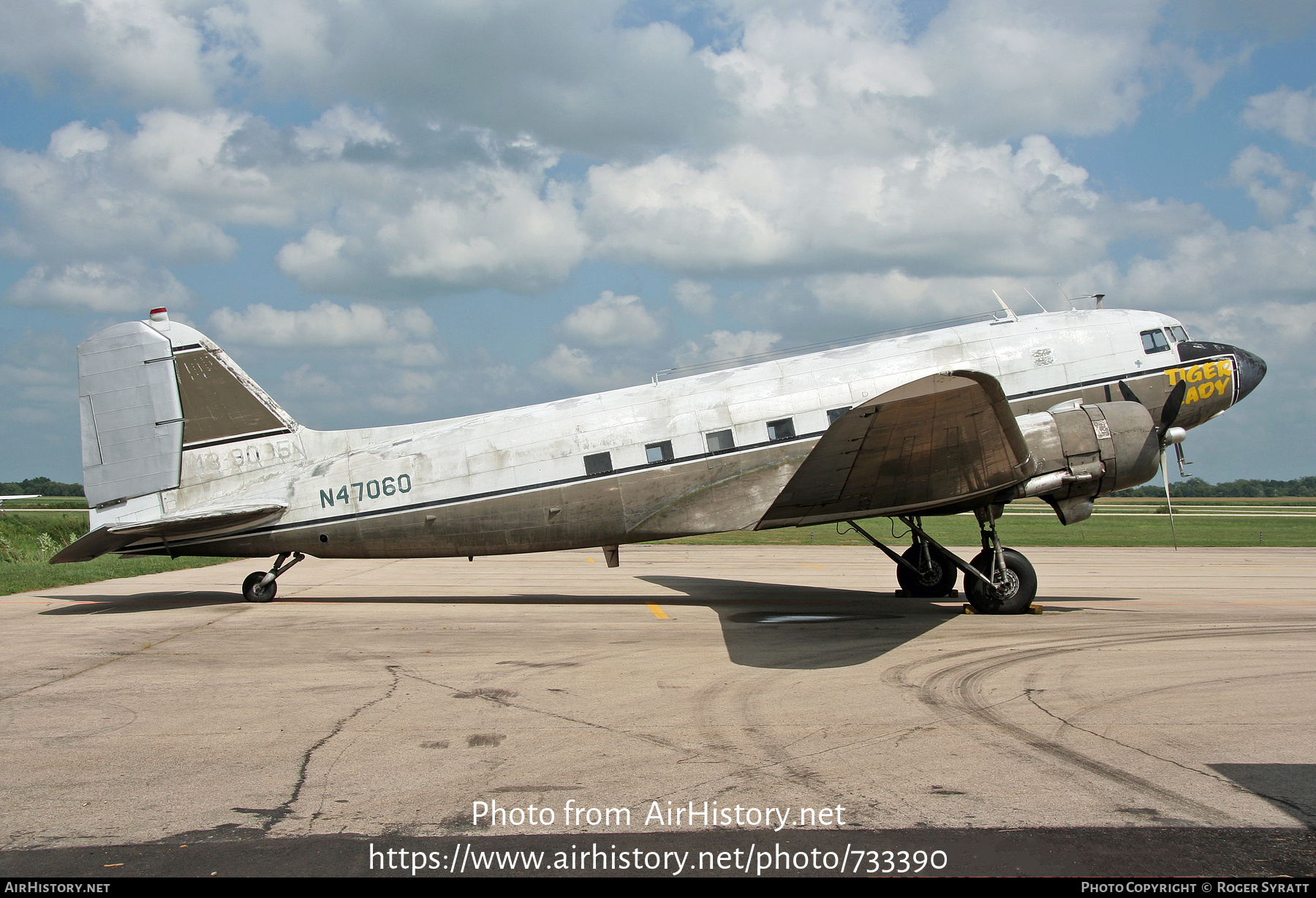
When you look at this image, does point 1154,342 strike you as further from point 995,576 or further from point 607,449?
point 607,449

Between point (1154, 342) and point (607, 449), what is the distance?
352 inches

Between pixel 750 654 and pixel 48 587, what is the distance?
14.9 meters

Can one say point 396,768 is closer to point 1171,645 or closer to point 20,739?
point 20,739

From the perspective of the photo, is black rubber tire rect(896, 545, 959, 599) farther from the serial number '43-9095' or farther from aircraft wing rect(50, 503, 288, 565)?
aircraft wing rect(50, 503, 288, 565)

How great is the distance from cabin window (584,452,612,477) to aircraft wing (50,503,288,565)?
4.94 meters

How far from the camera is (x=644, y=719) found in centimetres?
677

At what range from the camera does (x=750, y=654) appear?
9.54m

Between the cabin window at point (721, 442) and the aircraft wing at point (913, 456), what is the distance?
1.25 m

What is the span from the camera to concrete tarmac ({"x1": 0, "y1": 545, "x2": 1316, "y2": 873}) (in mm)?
4758

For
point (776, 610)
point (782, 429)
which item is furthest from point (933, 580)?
point (782, 429)

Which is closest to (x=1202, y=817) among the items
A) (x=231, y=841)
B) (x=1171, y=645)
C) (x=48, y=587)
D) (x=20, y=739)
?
(x=231, y=841)

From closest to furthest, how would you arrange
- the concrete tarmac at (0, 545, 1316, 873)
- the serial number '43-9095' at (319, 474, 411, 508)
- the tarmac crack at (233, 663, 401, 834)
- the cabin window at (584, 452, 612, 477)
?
the tarmac crack at (233, 663, 401, 834) < the concrete tarmac at (0, 545, 1316, 873) < the cabin window at (584, 452, 612, 477) < the serial number '43-9095' at (319, 474, 411, 508)

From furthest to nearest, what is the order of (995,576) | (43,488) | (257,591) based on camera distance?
(43,488), (257,591), (995,576)

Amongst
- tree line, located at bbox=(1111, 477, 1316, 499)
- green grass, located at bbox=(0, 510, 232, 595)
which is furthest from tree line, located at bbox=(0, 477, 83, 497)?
tree line, located at bbox=(1111, 477, 1316, 499)
